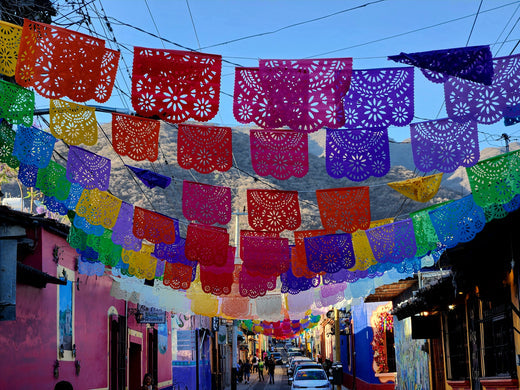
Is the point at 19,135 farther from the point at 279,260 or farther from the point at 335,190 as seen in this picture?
the point at 279,260

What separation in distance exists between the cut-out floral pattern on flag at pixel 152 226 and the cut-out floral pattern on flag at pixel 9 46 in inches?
190

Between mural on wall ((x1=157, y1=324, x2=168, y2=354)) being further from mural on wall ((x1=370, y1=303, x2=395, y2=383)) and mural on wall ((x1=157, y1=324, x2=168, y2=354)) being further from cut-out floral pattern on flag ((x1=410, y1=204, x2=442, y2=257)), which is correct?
cut-out floral pattern on flag ((x1=410, y1=204, x2=442, y2=257))

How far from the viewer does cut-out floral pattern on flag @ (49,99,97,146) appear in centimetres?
747

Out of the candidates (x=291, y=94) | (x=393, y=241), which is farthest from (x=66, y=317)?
(x=291, y=94)

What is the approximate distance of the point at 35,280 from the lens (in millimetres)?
12516

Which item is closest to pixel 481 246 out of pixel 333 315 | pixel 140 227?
pixel 140 227

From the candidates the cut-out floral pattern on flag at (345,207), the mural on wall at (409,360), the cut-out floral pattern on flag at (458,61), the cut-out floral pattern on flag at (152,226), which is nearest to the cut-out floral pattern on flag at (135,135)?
the cut-out floral pattern on flag at (458,61)

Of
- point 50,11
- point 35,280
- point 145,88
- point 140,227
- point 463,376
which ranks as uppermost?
point 50,11

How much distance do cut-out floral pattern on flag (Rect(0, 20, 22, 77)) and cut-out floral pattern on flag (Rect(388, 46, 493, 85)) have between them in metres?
3.82

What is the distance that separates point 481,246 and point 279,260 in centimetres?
385

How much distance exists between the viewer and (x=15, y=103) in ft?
23.7

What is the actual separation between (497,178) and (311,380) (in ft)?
59.1

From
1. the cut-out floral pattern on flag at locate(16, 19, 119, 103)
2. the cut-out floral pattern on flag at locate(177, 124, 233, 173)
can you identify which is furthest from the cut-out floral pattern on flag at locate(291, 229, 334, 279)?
the cut-out floral pattern on flag at locate(16, 19, 119, 103)

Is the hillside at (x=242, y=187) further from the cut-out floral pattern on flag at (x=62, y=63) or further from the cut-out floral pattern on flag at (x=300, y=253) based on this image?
the cut-out floral pattern on flag at (x=62, y=63)
